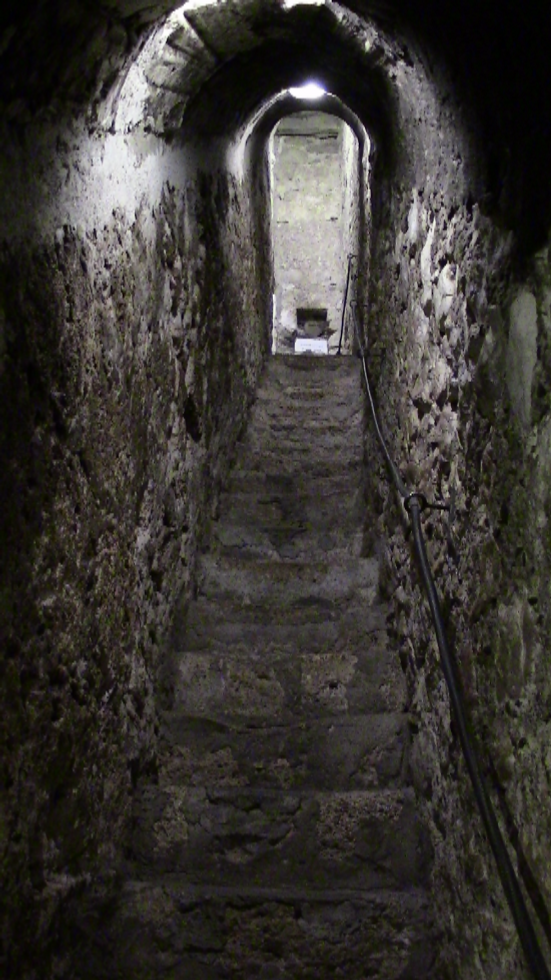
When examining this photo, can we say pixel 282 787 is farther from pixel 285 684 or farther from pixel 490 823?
pixel 490 823

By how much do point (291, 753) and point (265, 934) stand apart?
1.77 feet

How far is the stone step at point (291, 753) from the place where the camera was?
230cm

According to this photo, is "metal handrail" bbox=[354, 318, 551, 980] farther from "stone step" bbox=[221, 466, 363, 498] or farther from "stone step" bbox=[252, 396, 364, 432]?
"stone step" bbox=[252, 396, 364, 432]

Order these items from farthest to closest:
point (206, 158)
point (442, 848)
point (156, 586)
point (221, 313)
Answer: point (221, 313), point (206, 158), point (156, 586), point (442, 848)

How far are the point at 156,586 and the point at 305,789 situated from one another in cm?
77

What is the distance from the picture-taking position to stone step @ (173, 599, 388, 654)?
275 centimetres

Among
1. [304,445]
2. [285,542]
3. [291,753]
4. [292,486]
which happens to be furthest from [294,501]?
[291,753]

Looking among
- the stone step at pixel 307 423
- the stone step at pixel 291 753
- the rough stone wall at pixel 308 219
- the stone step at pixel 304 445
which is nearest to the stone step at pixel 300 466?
the stone step at pixel 304 445

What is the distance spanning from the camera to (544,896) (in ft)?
3.73

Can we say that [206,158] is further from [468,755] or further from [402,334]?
[468,755]

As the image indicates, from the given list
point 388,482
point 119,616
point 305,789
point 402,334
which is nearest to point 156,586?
point 119,616

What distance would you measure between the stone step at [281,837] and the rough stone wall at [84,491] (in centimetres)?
14

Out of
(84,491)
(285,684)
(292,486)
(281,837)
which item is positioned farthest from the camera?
(292,486)

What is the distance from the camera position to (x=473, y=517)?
161cm
